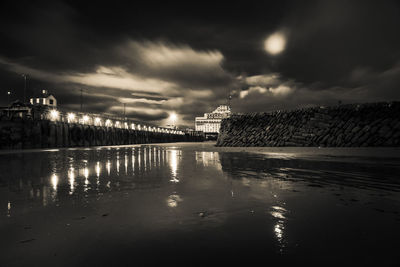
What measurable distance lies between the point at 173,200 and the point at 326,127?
1686cm

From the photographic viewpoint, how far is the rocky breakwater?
14719mm

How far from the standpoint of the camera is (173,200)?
3.44m

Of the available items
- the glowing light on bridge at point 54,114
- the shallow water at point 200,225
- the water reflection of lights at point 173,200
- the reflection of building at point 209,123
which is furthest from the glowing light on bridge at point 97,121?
the reflection of building at point 209,123

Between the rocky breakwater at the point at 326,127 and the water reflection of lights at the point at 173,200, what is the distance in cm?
1608

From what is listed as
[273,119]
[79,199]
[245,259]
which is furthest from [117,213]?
[273,119]

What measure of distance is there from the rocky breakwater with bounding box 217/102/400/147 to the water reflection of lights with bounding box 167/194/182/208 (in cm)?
1608

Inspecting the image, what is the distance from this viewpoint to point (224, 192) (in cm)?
394

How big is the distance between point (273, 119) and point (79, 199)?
19082 millimetres

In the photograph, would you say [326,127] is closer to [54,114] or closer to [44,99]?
[54,114]

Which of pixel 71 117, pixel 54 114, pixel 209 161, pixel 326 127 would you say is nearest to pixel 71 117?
pixel 71 117

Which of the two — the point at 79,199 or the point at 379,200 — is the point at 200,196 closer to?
the point at 79,199

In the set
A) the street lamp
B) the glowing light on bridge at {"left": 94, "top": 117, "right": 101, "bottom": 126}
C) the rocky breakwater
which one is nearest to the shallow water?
the rocky breakwater

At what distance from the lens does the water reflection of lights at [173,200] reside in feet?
10.4

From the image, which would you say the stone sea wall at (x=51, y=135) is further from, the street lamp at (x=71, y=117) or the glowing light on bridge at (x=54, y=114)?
the glowing light on bridge at (x=54, y=114)
